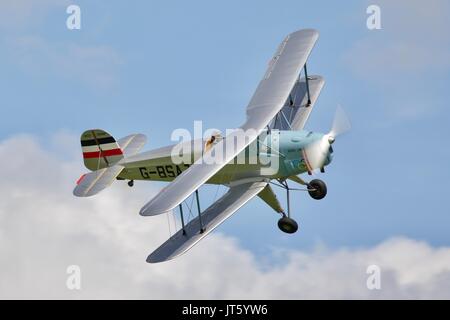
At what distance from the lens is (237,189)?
21562 millimetres

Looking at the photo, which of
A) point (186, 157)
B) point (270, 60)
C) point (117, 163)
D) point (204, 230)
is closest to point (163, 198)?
point (204, 230)

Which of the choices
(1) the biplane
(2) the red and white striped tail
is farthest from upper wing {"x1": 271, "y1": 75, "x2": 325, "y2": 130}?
(2) the red and white striped tail

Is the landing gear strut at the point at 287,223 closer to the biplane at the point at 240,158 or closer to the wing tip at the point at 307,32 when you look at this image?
the biplane at the point at 240,158

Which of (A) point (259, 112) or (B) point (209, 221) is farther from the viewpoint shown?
(A) point (259, 112)

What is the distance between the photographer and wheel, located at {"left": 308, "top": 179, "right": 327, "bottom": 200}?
71.6 ft

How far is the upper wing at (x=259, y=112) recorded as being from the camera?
63.0ft

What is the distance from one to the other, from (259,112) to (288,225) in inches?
92.8

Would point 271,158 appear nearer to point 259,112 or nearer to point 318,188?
point 259,112

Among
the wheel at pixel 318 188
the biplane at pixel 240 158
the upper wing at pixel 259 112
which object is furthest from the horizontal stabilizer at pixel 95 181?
the wheel at pixel 318 188

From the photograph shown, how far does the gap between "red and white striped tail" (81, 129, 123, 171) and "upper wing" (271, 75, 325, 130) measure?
3521 millimetres

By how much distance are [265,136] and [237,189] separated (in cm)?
120

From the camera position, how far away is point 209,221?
2066 centimetres

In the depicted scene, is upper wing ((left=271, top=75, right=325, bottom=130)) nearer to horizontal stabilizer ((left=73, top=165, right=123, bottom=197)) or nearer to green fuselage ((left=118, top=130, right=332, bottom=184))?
green fuselage ((left=118, top=130, right=332, bottom=184))

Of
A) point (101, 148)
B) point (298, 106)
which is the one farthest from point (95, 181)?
point (298, 106)
